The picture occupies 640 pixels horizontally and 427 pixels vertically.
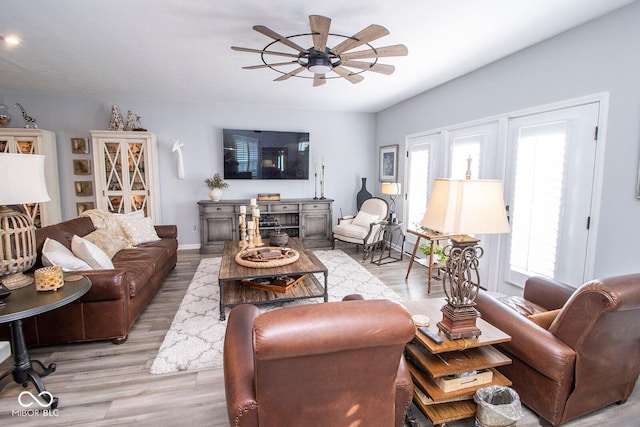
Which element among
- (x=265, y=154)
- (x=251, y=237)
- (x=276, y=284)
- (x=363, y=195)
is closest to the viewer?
(x=276, y=284)

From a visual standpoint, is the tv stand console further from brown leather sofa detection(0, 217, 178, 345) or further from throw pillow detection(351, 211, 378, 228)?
brown leather sofa detection(0, 217, 178, 345)

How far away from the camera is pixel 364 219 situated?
571 centimetres

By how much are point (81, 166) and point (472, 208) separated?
615cm

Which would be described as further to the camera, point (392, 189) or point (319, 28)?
point (392, 189)

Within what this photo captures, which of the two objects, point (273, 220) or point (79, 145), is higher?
point (79, 145)

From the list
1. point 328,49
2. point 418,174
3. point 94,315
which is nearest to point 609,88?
point 328,49

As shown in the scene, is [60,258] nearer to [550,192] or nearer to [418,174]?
[550,192]

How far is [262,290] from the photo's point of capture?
131 inches

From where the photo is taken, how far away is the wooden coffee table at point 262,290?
2.97m

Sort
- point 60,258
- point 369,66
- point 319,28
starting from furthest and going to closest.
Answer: point 369,66 → point 60,258 → point 319,28

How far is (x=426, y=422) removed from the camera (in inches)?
71.1

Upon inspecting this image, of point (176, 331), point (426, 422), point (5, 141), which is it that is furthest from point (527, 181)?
point (5, 141)

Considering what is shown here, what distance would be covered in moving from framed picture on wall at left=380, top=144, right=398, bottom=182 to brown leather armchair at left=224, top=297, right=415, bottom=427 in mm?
4825

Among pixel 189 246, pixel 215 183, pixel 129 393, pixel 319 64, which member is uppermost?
pixel 319 64
